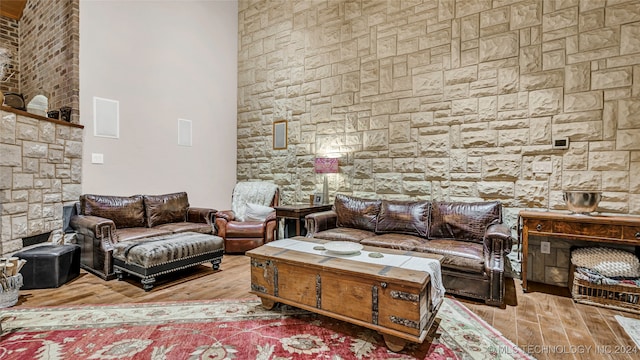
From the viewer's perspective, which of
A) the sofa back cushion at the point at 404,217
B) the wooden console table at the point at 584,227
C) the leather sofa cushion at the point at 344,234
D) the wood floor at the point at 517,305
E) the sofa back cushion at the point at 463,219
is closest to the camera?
the wood floor at the point at 517,305

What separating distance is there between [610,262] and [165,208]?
15.9 feet

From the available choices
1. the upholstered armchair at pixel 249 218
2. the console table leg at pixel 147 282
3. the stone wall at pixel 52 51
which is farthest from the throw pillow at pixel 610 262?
the stone wall at pixel 52 51

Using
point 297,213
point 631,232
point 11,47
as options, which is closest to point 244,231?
point 297,213

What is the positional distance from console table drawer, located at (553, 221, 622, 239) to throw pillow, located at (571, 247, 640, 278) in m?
0.21

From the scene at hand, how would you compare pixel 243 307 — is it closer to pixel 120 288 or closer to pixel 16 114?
pixel 120 288

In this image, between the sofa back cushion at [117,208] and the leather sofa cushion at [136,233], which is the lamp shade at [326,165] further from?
the sofa back cushion at [117,208]

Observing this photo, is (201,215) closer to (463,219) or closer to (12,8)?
(463,219)

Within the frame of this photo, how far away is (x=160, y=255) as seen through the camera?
291 cm

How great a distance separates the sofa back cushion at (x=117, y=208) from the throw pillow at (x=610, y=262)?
4.81 metres

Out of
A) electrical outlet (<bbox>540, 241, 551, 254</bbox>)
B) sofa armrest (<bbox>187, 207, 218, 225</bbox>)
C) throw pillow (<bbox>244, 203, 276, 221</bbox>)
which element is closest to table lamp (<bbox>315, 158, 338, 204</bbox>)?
throw pillow (<bbox>244, 203, 276, 221</bbox>)

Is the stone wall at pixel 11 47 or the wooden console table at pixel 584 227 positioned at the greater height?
the stone wall at pixel 11 47

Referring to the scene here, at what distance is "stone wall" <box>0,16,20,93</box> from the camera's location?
5.01m

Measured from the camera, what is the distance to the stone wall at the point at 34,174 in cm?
305

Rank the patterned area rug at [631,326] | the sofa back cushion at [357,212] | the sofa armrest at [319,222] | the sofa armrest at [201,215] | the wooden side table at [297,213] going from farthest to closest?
the sofa armrest at [201,215]
the wooden side table at [297,213]
the sofa back cushion at [357,212]
the sofa armrest at [319,222]
the patterned area rug at [631,326]
